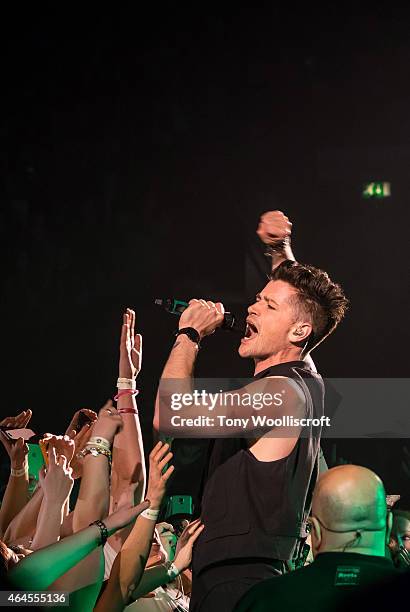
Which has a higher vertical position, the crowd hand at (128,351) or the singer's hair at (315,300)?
the singer's hair at (315,300)

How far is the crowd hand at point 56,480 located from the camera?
2.13 meters

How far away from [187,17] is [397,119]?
1599 mm

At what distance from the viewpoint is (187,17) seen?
536cm

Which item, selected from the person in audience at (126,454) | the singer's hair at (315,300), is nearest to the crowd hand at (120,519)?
the person in audience at (126,454)

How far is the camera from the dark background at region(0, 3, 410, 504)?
5367 millimetres

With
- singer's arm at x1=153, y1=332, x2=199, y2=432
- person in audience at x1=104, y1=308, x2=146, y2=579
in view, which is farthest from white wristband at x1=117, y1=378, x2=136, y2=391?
singer's arm at x1=153, y1=332, x2=199, y2=432

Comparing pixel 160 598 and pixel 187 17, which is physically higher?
pixel 187 17

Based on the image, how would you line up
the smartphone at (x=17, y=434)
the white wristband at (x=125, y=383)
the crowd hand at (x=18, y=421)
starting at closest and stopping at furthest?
1. the white wristband at (x=125, y=383)
2. the smartphone at (x=17, y=434)
3. the crowd hand at (x=18, y=421)

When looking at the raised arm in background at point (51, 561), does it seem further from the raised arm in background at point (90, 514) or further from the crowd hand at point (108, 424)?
the crowd hand at point (108, 424)

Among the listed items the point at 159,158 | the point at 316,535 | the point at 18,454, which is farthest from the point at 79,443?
the point at 159,158

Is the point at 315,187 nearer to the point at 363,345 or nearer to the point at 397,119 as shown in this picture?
the point at 397,119

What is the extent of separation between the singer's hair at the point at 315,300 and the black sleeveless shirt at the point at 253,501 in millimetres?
211

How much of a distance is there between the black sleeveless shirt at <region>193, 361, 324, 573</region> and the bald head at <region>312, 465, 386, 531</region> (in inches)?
18.3

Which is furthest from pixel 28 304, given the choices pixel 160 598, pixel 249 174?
pixel 160 598
